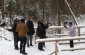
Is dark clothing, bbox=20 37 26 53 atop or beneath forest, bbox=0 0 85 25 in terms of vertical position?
beneath

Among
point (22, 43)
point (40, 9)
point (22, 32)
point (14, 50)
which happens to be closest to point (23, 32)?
point (22, 32)

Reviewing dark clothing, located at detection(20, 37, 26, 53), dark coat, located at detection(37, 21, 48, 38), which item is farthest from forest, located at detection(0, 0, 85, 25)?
dark clothing, located at detection(20, 37, 26, 53)

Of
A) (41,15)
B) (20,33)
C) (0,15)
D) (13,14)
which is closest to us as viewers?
(20,33)

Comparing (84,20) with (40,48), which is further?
(84,20)

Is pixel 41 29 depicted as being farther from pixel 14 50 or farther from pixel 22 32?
pixel 14 50

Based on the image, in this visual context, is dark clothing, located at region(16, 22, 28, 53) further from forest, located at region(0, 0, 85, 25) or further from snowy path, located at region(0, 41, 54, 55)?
forest, located at region(0, 0, 85, 25)

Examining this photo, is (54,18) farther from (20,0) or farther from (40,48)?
(40,48)

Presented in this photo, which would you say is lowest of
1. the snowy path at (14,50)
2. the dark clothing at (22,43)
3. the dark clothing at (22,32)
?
the snowy path at (14,50)

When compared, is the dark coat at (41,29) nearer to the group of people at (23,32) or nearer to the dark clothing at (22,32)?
the group of people at (23,32)

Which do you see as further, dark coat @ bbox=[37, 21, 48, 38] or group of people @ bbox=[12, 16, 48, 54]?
dark coat @ bbox=[37, 21, 48, 38]

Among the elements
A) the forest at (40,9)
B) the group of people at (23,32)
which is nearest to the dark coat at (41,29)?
the group of people at (23,32)

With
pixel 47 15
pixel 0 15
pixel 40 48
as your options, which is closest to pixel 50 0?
pixel 47 15

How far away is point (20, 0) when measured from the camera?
39.6m

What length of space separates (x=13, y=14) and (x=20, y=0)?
110 inches
